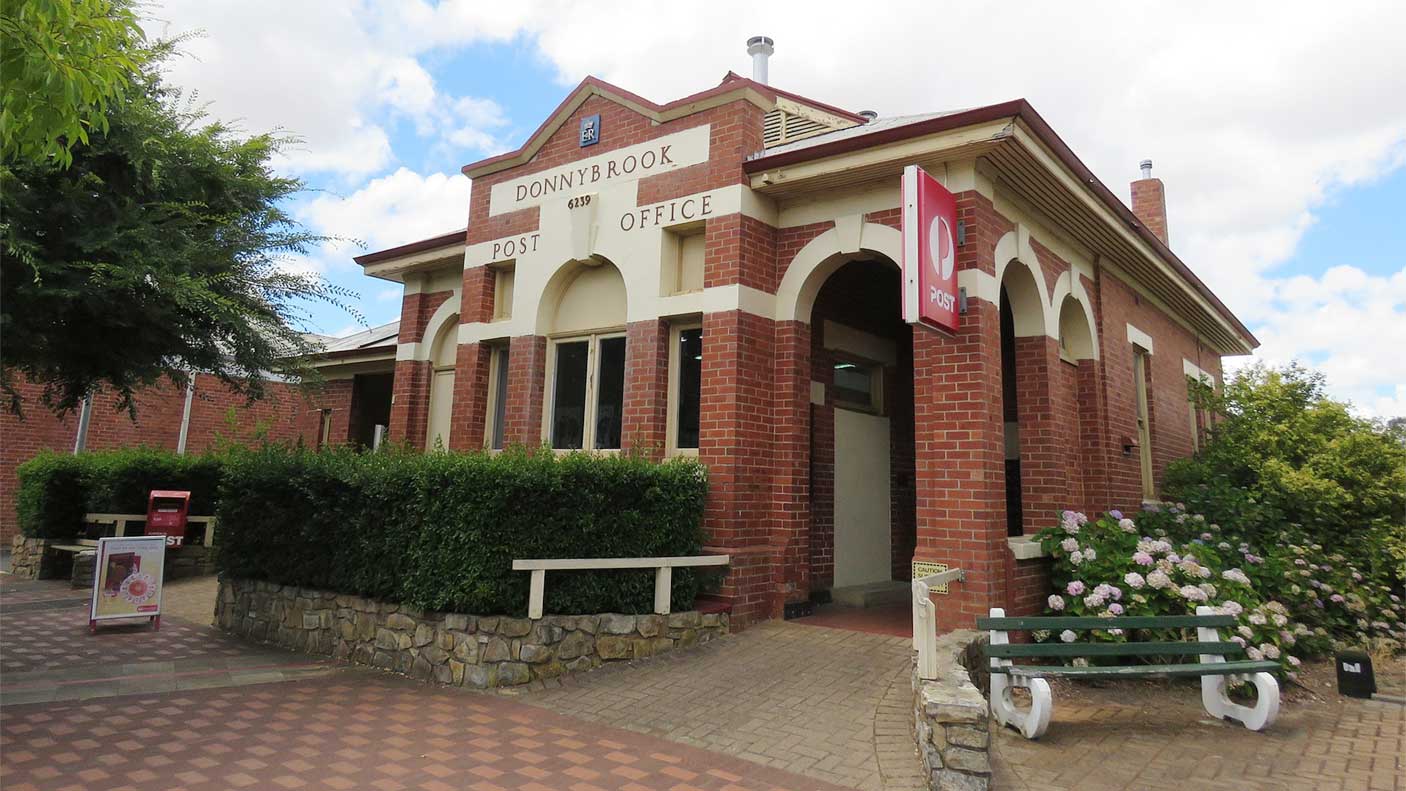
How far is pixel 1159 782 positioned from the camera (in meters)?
4.45

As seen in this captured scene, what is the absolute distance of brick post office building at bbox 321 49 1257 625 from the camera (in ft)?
22.6

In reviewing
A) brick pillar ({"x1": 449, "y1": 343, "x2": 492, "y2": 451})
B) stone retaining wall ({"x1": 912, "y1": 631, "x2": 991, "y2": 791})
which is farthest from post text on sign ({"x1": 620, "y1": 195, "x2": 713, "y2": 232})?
stone retaining wall ({"x1": 912, "y1": 631, "x2": 991, "y2": 791})

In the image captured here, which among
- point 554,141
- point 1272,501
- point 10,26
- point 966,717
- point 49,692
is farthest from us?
point 554,141

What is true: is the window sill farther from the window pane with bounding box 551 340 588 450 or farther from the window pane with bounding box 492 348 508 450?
the window pane with bounding box 492 348 508 450

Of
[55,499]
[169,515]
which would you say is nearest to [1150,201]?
[169,515]

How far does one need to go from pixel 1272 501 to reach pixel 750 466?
6505mm

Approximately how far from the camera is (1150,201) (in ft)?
50.0

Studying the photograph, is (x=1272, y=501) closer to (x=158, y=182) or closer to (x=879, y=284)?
(x=879, y=284)

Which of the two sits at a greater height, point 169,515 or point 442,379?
point 442,379

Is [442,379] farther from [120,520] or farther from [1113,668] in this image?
[1113,668]

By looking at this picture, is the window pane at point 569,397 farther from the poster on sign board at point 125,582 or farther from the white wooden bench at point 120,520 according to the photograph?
the white wooden bench at point 120,520

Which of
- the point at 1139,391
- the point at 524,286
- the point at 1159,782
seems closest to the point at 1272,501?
the point at 1139,391

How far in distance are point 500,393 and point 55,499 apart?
28.1 ft

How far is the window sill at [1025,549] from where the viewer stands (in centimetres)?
689
